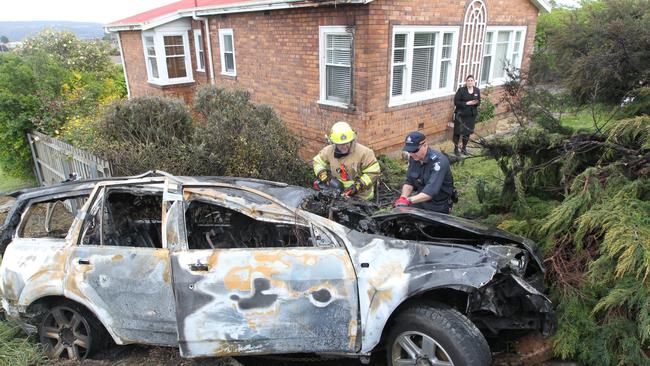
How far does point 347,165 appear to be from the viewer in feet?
16.6

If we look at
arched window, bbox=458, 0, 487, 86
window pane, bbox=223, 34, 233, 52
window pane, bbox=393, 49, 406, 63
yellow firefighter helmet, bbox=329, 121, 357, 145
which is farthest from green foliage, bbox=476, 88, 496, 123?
yellow firefighter helmet, bbox=329, 121, 357, 145

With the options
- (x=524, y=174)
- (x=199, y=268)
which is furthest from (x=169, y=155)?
(x=524, y=174)

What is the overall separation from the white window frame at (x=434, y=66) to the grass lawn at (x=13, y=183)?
8.32 metres

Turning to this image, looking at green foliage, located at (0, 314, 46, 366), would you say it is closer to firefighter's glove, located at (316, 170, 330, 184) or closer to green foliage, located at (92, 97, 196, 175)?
green foliage, located at (92, 97, 196, 175)

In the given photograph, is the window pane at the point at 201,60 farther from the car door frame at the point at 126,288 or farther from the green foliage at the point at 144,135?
the car door frame at the point at 126,288

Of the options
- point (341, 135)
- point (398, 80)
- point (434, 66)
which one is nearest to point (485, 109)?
point (434, 66)

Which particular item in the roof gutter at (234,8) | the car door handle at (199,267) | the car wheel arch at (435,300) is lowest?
the car wheel arch at (435,300)

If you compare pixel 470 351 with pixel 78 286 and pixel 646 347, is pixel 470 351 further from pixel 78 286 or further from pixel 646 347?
pixel 78 286

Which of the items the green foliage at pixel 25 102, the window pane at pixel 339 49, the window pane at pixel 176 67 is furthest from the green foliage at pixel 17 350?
the window pane at pixel 176 67

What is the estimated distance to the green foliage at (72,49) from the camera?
21720 mm

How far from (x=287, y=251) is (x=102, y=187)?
179cm

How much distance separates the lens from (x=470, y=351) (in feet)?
9.06

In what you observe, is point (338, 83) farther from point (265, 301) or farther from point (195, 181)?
point (265, 301)

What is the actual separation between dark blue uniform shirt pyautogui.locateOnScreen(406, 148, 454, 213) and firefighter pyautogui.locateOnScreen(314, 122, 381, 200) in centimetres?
50
